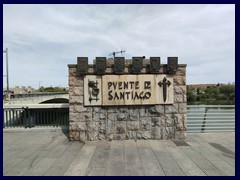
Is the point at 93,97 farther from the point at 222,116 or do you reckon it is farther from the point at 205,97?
the point at 205,97

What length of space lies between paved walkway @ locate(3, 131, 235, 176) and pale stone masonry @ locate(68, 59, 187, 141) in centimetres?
30

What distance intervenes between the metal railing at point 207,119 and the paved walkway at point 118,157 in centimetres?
61

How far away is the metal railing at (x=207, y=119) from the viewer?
6.11 meters

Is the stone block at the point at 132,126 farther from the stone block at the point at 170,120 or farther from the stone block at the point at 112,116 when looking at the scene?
the stone block at the point at 170,120

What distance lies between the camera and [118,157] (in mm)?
4008

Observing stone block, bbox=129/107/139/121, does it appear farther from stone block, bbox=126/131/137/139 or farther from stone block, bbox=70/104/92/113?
stone block, bbox=70/104/92/113

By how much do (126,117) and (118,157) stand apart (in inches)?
59.8

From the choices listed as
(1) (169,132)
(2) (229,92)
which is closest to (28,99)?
(1) (169,132)

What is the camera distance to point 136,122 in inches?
209

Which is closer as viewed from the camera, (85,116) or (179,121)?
(85,116)

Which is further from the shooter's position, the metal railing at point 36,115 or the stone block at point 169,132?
the metal railing at point 36,115

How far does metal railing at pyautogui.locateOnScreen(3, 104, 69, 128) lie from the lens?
6.27 meters

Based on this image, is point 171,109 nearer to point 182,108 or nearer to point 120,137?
point 182,108

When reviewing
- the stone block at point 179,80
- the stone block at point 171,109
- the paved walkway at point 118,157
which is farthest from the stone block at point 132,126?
the stone block at point 179,80
